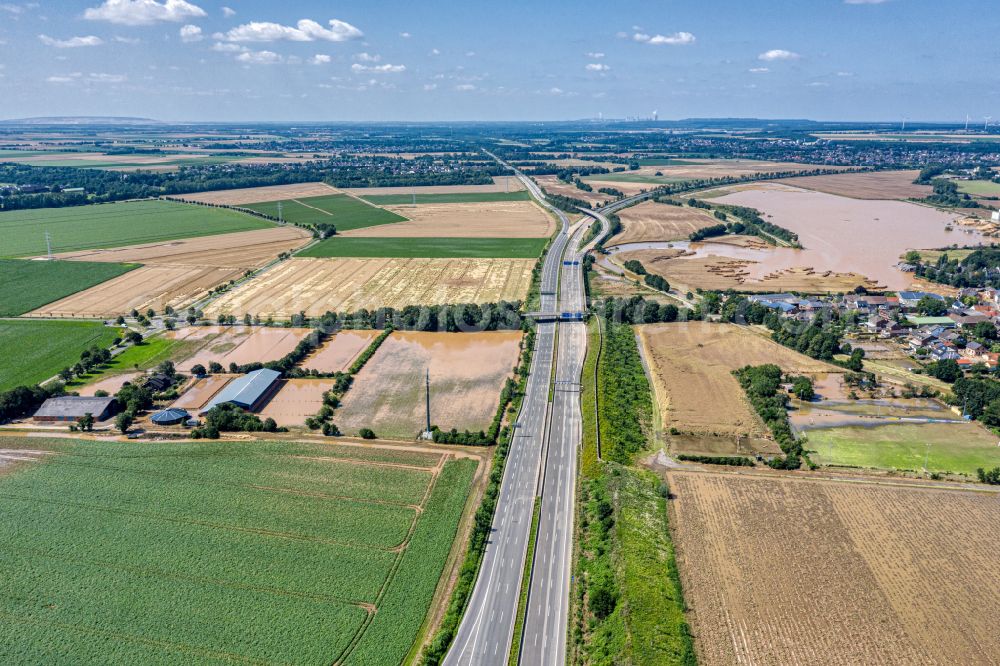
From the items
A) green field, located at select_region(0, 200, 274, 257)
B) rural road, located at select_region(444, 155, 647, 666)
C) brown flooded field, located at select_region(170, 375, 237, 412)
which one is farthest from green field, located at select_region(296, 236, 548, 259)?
brown flooded field, located at select_region(170, 375, 237, 412)

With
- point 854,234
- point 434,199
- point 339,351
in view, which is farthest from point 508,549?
point 434,199

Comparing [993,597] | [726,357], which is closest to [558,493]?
[993,597]

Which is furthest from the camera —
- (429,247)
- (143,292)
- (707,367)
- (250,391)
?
(429,247)

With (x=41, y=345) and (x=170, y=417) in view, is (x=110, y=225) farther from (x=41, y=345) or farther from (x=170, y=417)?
(x=170, y=417)

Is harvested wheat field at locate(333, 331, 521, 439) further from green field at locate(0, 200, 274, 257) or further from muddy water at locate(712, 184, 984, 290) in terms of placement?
green field at locate(0, 200, 274, 257)

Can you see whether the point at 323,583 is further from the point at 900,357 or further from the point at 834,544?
the point at 900,357
